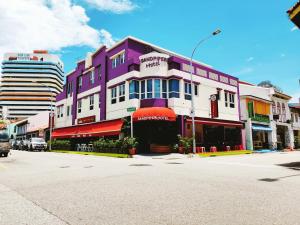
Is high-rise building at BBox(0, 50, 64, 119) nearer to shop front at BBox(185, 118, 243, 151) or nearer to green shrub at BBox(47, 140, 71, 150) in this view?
green shrub at BBox(47, 140, 71, 150)

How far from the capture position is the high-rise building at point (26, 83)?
433 ft

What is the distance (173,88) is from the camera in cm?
2627

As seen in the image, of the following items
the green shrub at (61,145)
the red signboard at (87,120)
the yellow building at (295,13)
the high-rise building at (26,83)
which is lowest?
the green shrub at (61,145)

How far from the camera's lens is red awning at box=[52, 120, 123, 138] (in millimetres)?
25867

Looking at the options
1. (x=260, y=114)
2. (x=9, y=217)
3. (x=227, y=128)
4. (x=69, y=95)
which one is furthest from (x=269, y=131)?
(x=9, y=217)

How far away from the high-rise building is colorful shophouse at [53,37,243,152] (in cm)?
10227

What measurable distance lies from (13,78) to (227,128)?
434ft

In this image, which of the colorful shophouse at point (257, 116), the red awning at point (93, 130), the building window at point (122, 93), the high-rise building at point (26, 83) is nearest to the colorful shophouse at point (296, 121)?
the colorful shophouse at point (257, 116)

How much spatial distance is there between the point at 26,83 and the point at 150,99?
128531mm

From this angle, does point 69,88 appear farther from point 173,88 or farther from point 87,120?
point 173,88

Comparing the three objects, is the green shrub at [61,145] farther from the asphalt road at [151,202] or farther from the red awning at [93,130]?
the asphalt road at [151,202]

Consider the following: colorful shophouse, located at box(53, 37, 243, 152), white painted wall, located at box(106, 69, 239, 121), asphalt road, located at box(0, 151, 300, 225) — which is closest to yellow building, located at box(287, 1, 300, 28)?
asphalt road, located at box(0, 151, 300, 225)

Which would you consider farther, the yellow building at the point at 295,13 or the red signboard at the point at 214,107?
the red signboard at the point at 214,107

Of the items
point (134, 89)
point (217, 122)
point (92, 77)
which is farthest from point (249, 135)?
point (92, 77)
